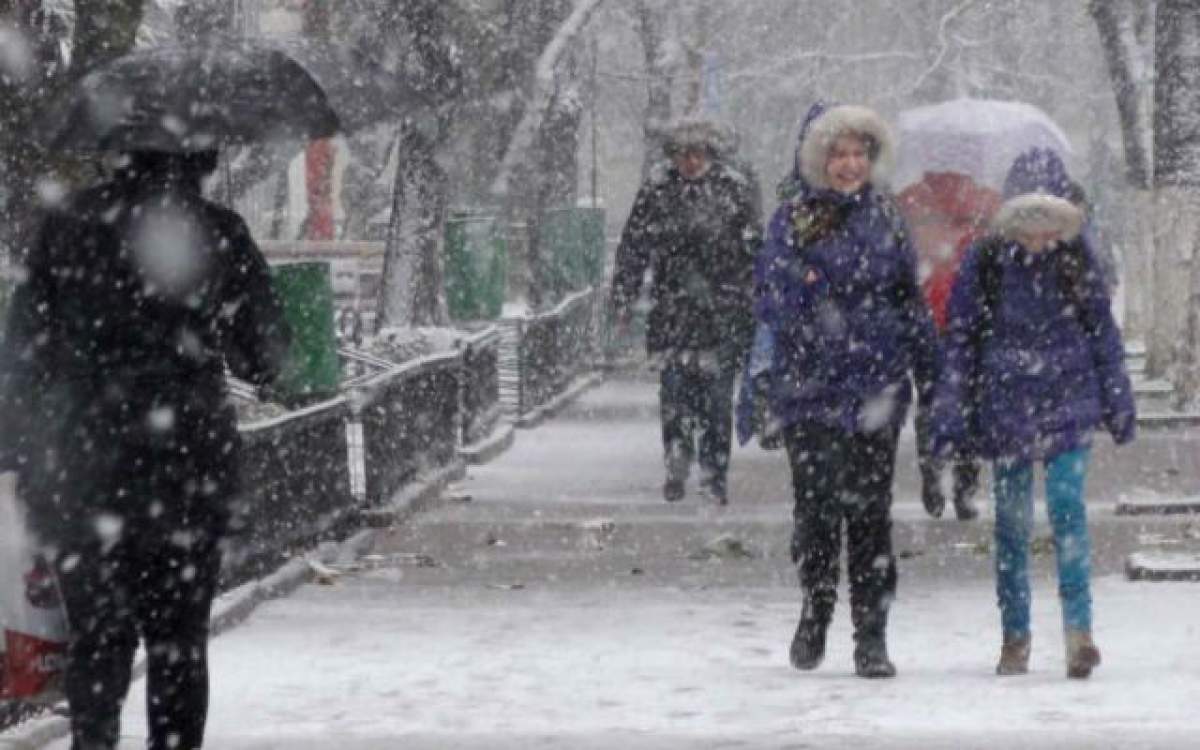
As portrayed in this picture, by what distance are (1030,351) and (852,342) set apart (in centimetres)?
56

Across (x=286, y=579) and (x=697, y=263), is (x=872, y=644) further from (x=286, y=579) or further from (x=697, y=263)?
(x=697, y=263)

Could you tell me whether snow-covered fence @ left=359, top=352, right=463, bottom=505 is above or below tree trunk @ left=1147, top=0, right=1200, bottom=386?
below

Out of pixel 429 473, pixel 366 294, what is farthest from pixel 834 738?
pixel 366 294

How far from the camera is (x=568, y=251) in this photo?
30625 millimetres

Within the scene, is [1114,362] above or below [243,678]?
above

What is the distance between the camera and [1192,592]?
41.9 ft

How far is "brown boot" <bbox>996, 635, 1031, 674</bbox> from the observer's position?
33.8 feet

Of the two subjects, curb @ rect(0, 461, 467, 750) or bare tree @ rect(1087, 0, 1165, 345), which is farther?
bare tree @ rect(1087, 0, 1165, 345)

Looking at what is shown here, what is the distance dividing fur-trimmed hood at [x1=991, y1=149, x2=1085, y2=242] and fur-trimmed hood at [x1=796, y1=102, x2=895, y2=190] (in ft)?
1.34

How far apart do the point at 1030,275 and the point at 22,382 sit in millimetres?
3772

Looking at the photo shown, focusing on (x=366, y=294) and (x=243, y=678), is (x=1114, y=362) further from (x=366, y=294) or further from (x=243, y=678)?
(x=366, y=294)

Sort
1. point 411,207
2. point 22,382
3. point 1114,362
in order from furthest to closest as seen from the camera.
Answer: point 411,207
point 1114,362
point 22,382

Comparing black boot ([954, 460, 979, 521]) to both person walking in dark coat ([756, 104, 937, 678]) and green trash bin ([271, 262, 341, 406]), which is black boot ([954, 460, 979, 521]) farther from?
person walking in dark coat ([756, 104, 937, 678])

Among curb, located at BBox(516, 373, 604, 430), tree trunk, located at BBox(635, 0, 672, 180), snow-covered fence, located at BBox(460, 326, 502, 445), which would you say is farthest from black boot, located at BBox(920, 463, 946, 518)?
tree trunk, located at BBox(635, 0, 672, 180)
